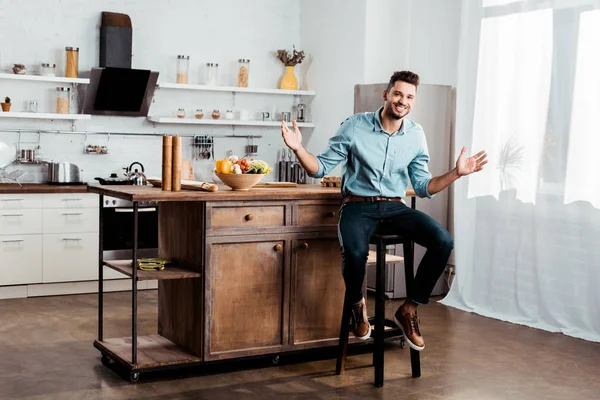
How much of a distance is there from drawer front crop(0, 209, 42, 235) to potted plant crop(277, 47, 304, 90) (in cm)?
282

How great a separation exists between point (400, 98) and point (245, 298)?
139 centimetres

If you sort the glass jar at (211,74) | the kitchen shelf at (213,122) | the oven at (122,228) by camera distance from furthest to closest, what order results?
the glass jar at (211,74) → the kitchen shelf at (213,122) → the oven at (122,228)

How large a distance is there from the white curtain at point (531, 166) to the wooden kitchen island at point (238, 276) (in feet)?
6.36

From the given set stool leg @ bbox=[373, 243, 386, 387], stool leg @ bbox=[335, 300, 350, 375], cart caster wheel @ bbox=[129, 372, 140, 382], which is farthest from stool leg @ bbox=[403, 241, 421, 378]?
cart caster wheel @ bbox=[129, 372, 140, 382]

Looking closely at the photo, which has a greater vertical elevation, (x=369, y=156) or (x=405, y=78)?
(x=405, y=78)

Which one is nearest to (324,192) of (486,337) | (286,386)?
(286,386)

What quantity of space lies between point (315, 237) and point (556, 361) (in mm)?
1708

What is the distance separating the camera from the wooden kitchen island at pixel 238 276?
4477mm

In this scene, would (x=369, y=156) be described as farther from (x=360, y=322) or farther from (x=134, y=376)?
(x=134, y=376)

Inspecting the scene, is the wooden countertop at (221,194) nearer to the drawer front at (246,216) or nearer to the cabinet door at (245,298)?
the drawer front at (246,216)

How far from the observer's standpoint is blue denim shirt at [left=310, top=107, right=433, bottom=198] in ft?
15.3

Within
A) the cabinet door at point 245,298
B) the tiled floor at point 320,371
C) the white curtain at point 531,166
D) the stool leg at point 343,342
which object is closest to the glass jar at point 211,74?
the white curtain at point 531,166

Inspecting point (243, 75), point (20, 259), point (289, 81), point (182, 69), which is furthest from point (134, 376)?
point (289, 81)

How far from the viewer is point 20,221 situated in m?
6.64
